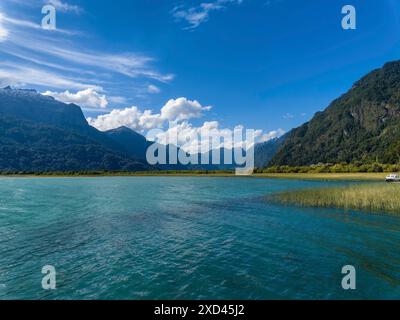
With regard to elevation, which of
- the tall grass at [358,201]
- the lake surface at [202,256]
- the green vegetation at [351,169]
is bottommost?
the lake surface at [202,256]

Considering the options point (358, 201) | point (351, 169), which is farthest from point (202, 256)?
point (351, 169)

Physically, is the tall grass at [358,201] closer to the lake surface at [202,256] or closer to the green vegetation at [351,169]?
the lake surface at [202,256]

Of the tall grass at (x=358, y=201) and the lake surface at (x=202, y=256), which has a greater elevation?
the tall grass at (x=358, y=201)

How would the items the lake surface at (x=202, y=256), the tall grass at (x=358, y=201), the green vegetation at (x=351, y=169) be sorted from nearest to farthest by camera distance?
the lake surface at (x=202, y=256)
the tall grass at (x=358, y=201)
the green vegetation at (x=351, y=169)

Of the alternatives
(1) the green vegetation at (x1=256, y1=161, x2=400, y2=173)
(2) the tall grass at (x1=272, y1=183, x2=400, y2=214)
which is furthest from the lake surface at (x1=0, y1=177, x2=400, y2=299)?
(1) the green vegetation at (x1=256, y1=161, x2=400, y2=173)

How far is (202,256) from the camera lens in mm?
22359

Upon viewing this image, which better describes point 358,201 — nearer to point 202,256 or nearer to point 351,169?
point 202,256

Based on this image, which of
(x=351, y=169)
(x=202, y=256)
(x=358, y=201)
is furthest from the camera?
(x=351, y=169)

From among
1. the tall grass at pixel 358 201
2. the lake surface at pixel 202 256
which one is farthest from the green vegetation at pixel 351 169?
the lake surface at pixel 202 256

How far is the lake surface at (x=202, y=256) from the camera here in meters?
16.4

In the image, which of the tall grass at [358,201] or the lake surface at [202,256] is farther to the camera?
the tall grass at [358,201]
